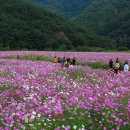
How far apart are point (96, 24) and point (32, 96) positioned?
499ft

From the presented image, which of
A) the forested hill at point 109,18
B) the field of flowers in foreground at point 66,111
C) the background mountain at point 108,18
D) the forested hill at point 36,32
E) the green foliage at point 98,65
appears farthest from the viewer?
the background mountain at point 108,18

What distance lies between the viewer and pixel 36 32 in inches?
3531

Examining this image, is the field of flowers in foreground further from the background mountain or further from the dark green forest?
the background mountain

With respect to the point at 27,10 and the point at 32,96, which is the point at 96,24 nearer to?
the point at 27,10

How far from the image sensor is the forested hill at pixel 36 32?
82.0 metres

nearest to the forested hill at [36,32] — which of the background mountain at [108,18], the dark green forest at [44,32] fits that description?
the dark green forest at [44,32]

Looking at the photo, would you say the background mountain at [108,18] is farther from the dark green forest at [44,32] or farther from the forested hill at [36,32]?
the forested hill at [36,32]

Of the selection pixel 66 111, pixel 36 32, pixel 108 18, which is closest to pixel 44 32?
pixel 36 32

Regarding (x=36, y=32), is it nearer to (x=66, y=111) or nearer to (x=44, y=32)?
(x=44, y=32)

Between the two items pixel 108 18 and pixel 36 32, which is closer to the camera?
pixel 36 32

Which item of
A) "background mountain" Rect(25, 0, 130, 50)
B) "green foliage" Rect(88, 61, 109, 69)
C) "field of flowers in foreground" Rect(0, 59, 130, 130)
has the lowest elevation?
"green foliage" Rect(88, 61, 109, 69)

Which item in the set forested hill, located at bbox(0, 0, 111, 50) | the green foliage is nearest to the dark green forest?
forested hill, located at bbox(0, 0, 111, 50)

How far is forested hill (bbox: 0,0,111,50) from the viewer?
8200cm

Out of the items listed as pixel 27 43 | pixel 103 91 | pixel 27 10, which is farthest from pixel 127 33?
pixel 103 91
